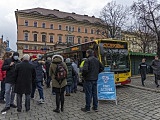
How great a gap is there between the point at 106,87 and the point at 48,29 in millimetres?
59621

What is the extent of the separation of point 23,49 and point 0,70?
53875mm

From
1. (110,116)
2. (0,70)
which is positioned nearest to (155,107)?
(110,116)

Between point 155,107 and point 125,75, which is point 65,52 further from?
point 155,107

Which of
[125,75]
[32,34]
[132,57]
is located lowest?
[125,75]

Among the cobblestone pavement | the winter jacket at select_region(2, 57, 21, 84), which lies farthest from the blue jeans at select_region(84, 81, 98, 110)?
the winter jacket at select_region(2, 57, 21, 84)

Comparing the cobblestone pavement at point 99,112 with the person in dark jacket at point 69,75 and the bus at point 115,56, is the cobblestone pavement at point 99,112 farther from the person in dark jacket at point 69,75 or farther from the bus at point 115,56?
the bus at point 115,56

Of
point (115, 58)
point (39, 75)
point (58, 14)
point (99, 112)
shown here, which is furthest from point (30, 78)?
point (58, 14)

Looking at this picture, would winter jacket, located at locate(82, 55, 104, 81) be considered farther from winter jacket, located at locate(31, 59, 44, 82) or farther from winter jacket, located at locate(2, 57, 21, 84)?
winter jacket, located at locate(2, 57, 21, 84)

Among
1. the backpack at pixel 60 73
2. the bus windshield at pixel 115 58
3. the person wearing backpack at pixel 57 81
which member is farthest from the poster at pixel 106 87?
the bus windshield at pixel 115 58

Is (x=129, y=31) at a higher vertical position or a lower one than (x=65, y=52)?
higher

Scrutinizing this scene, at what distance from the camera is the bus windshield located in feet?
36.9

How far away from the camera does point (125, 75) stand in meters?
11.8

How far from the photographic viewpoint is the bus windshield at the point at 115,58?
443 inches

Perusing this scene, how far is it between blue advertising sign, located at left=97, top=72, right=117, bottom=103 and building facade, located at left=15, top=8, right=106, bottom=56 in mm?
46264
